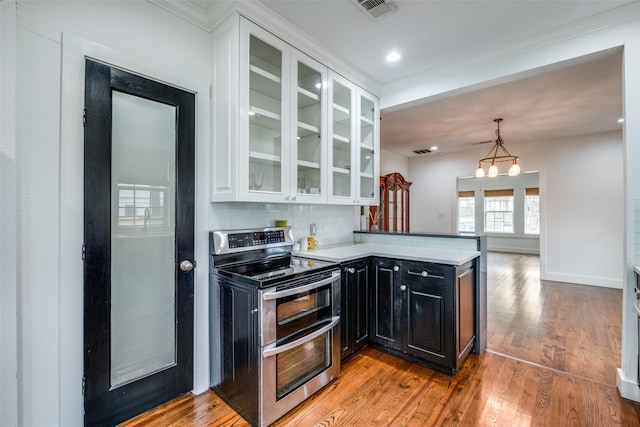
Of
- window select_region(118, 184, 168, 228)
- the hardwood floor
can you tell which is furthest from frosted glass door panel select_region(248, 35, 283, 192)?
the hardwood floor

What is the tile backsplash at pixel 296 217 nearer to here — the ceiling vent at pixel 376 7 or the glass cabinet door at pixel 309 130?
the glass cabinet door at pixel 309 130

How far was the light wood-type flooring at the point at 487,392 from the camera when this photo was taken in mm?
1842

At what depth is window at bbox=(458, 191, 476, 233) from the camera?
375 inches

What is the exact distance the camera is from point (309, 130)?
258 cm

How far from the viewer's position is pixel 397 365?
2.49 metres

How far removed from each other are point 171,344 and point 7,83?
168cm

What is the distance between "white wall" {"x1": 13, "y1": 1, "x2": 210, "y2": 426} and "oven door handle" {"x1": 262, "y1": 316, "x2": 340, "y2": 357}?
1042 mm

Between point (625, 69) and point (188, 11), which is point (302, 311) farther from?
point (625, 69)

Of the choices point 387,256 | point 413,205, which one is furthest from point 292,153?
point 413,205

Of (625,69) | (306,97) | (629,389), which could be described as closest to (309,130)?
(306,97)

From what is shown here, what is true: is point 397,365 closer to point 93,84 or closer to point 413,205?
point 93,84

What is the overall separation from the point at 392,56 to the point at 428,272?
1997mm

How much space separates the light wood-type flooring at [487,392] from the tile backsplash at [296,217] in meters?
1.23

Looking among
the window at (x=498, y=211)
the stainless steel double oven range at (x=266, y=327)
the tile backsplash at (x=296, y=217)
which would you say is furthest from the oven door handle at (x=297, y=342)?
the window at (x=498, y=211)
